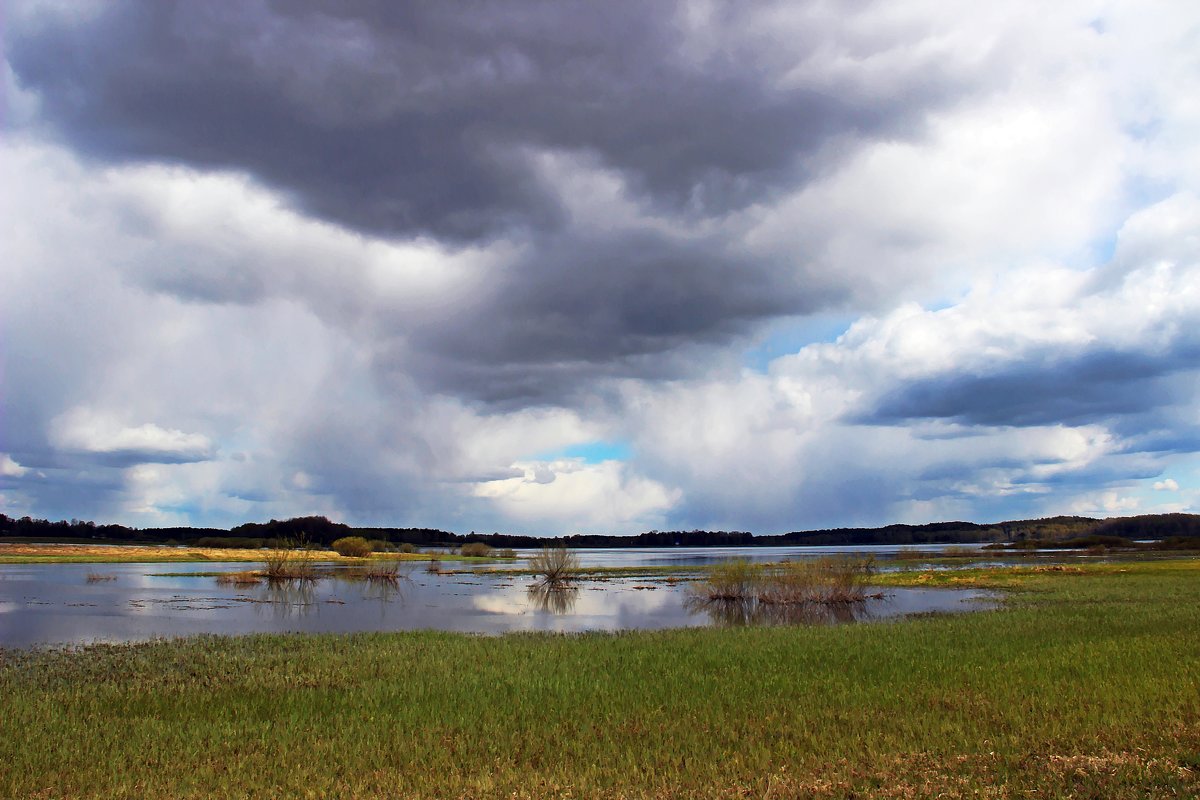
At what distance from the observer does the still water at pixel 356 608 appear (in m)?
39.6

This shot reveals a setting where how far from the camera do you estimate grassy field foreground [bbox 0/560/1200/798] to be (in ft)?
40.2

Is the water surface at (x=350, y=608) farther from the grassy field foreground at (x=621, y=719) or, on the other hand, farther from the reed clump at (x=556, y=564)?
the grassy field foreground at (x=621, y=719)

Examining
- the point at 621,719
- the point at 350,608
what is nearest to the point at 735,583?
the point at 350,608

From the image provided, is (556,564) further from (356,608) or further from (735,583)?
(356,608)

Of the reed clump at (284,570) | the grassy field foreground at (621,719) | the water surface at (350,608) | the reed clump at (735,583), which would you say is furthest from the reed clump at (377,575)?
the grassy field foreground at (621,719)

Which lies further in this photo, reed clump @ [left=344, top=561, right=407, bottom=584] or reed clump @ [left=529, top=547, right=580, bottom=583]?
reed clump @ [left=529, top=547, right=580, bottom=583]

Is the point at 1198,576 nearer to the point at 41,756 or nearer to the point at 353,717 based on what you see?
the point at 353,717

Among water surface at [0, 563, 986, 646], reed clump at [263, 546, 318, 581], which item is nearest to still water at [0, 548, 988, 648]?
water surface at [0, 563, 986, 646]

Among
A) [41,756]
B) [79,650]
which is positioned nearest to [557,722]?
[41,756]

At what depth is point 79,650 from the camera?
29281mm

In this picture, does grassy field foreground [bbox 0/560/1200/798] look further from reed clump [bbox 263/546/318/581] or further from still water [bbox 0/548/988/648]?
reed clump [bbox 263/546/318/581]

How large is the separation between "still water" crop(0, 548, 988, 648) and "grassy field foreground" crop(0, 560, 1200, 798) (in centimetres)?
1111

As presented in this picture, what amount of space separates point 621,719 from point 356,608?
4046cm

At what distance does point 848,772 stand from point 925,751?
203 cm
